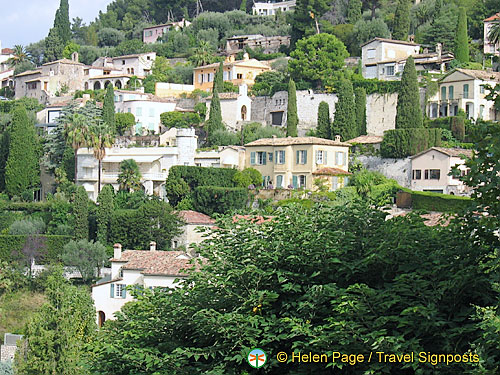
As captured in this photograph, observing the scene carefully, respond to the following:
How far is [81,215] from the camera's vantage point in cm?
5694

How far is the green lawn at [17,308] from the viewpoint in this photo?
160 feet

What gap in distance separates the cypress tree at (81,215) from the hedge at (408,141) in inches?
765

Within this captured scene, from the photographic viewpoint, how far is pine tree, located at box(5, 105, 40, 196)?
6700cm

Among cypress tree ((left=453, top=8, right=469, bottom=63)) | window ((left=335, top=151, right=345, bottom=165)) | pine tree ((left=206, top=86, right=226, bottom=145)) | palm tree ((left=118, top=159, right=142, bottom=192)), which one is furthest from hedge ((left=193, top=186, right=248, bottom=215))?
cypress tree ((left=453, top=8, right=469, bottom=63))

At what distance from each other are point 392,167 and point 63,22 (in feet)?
212

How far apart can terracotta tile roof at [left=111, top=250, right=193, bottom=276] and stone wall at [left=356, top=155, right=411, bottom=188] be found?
55.9 ft

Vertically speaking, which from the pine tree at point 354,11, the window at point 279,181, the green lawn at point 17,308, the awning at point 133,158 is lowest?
the green lawn at point 17,308

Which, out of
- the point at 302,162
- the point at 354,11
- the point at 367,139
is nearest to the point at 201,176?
the point at 302,162

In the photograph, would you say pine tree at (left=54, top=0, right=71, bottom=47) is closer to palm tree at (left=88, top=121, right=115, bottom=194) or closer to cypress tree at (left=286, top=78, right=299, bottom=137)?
cypress tree at (left=286, top=78, right=299, bottom=137)

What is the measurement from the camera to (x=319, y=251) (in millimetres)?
18062

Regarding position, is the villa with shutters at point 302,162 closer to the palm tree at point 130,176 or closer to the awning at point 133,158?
the awning at point 133,158

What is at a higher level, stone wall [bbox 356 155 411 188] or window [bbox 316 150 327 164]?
window [bbox 316 150 327 164]

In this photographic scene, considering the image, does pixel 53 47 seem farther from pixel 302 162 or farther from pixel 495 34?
pixel 302 162
